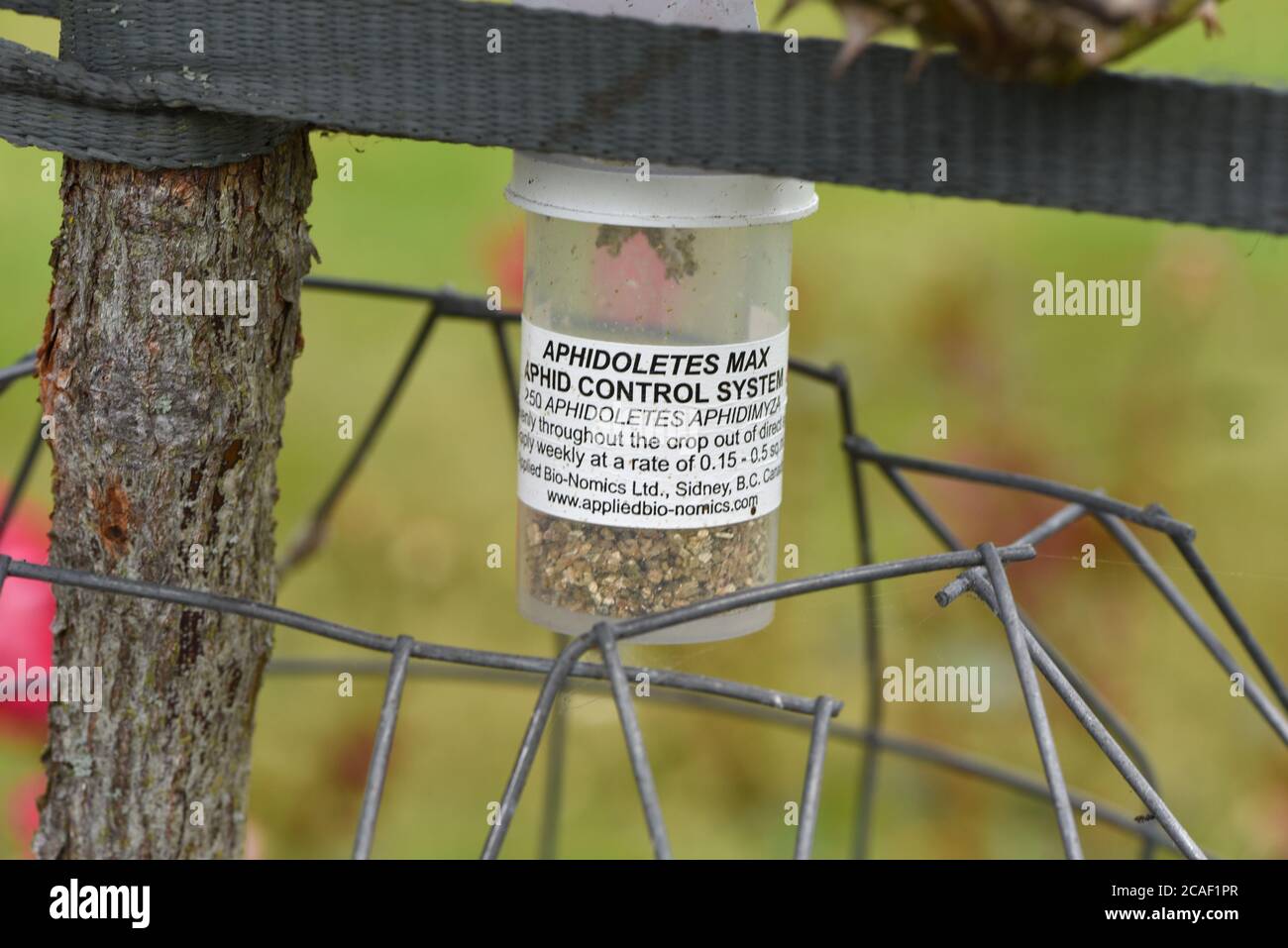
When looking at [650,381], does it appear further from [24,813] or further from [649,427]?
[24,813]

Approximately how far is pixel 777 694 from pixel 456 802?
2.73ft

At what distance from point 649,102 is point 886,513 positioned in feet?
3.25

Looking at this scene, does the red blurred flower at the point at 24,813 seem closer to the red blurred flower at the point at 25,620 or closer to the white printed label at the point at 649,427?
the red blurred flower at the point at 25,620

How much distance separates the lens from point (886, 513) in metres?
1.41

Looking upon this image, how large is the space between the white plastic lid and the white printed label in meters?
0.05

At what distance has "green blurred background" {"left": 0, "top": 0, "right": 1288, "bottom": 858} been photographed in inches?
48.0

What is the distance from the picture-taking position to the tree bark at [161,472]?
545mm

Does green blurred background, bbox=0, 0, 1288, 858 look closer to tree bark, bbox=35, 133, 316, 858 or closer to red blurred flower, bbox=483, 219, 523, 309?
red blurred flower, bbox=483, 219, 523, 309

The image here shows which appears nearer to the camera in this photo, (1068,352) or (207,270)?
(207,270)

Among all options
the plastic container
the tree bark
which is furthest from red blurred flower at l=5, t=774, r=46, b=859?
the plastic container

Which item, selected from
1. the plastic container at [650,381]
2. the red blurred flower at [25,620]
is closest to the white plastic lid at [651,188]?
the plastic container at [650,381]

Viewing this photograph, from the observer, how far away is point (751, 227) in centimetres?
60
